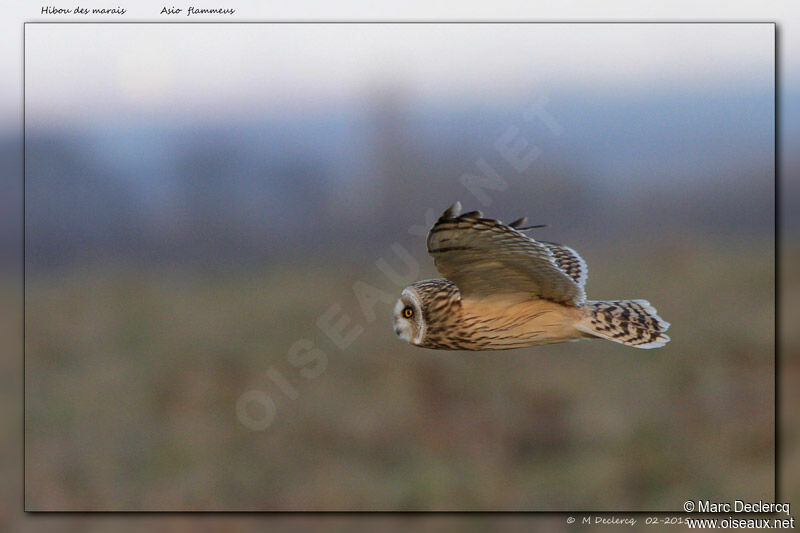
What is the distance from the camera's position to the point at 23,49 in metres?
2.62

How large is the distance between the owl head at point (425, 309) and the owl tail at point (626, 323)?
0.43 metres

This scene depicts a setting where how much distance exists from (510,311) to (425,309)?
0.28 meters

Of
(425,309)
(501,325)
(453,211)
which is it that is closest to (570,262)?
(501,325)

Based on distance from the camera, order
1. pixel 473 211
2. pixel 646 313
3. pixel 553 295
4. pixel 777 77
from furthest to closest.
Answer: pixel 777 77 → pixel 646 313 → pixel 553 295 → pixel 473 211

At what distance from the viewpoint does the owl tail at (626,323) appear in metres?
2.15

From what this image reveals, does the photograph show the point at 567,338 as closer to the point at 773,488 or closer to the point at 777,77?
the point at 773,488

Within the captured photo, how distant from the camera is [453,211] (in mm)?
1797

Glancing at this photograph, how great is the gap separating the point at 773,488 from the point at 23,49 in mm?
3459

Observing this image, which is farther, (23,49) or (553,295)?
(23,49)

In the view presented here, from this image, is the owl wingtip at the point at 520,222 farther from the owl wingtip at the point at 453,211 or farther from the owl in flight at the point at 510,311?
the owl wingtip at the point at 453,211

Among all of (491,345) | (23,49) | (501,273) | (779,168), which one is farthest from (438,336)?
(23,49)

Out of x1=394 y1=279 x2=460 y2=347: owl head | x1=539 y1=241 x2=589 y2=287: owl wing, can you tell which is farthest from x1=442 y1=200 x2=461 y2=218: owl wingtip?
x1=539 y1=241 x2=589 y2=287: owl wing

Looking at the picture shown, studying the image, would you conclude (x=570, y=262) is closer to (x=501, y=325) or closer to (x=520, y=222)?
(x=520, y=222)

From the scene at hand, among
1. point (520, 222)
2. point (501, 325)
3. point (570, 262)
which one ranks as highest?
point (520, 222)
